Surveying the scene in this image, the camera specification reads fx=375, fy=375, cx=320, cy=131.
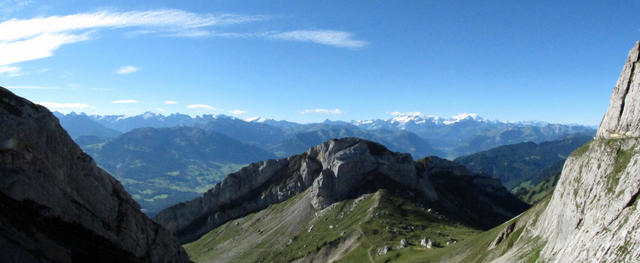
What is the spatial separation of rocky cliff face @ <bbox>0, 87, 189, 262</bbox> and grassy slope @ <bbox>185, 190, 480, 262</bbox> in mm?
65436

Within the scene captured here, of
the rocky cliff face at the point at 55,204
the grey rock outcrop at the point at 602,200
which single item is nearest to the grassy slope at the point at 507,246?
the grey rock outcrop at the point at 602,200

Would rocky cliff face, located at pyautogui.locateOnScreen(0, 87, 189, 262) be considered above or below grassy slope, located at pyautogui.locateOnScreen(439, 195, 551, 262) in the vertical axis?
above

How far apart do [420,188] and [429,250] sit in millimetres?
95396

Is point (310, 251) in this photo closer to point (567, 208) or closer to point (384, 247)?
point (384, 247)

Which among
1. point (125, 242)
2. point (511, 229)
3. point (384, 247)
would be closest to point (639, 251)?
point (511, 229)

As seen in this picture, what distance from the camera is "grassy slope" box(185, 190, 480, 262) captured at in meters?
114

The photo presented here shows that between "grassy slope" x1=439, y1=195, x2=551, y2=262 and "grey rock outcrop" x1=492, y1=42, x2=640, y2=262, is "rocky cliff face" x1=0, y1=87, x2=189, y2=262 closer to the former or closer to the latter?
"grassy slope" x1=439, y1=195, x2=551, y2=262

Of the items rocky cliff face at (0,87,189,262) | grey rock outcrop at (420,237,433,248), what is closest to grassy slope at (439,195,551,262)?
grey rock outcrop at (420,237,433,248)

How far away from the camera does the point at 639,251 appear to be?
3816cm

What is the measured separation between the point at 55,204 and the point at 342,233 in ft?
331

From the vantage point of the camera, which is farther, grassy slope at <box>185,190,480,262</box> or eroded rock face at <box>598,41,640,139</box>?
grassy slope at <box>185,190,480,262</box>

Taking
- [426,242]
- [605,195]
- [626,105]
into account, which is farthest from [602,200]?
[426,242]

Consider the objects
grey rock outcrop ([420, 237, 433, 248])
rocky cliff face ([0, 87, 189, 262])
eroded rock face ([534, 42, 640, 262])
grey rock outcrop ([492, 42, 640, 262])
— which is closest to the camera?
eroded rock face ([534, 42, 640, 262])

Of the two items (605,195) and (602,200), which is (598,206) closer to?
(602,200)
